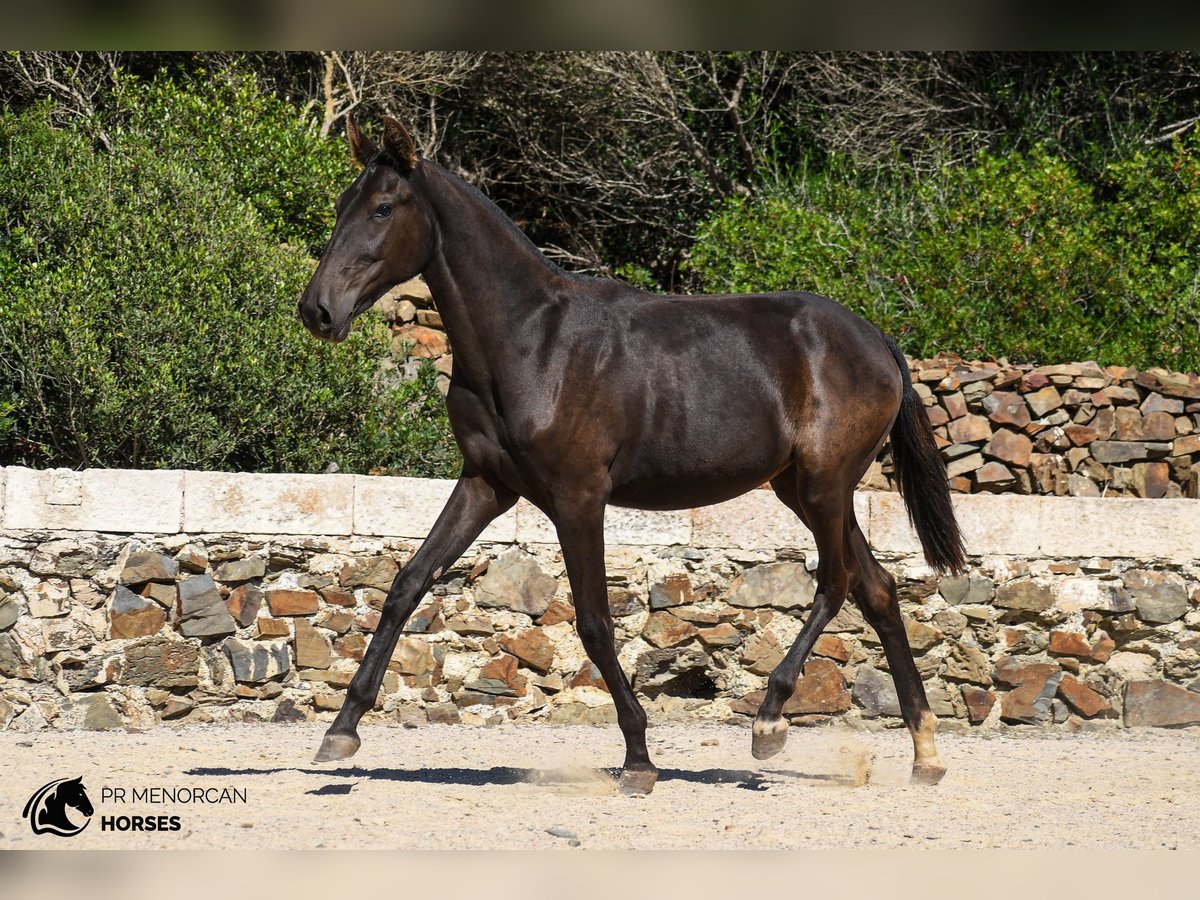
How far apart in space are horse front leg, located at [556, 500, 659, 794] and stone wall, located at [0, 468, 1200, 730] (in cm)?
192

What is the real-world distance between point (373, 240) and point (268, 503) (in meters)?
2.34

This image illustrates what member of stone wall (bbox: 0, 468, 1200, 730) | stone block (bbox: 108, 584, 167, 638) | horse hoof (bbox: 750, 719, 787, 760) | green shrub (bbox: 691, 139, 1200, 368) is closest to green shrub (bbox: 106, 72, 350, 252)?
green shrub (bbox: 691, 139, 1200, 368)

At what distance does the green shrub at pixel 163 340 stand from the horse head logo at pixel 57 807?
371 cm

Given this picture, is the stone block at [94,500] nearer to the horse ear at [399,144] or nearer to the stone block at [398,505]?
the stone block at [398,505]

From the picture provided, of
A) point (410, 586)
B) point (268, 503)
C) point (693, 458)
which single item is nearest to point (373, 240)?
point (410, 586)

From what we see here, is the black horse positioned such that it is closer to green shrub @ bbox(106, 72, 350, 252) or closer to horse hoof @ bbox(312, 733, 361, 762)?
horse hoof @ bbox(312, 733, 361, 762)

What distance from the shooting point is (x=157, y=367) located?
7.71 metres

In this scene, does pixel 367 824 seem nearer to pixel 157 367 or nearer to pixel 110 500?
pixel 110 500

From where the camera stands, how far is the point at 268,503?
259 inches

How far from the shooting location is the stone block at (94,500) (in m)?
6.32

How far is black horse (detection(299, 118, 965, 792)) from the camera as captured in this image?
4.68 meters

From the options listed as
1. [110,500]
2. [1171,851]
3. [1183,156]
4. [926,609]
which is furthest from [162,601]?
[1183,156]

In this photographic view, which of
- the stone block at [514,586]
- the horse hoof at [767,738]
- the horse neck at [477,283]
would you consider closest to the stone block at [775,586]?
the stone block at [514,586]

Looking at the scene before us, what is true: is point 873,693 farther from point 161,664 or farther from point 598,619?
point 161,664
